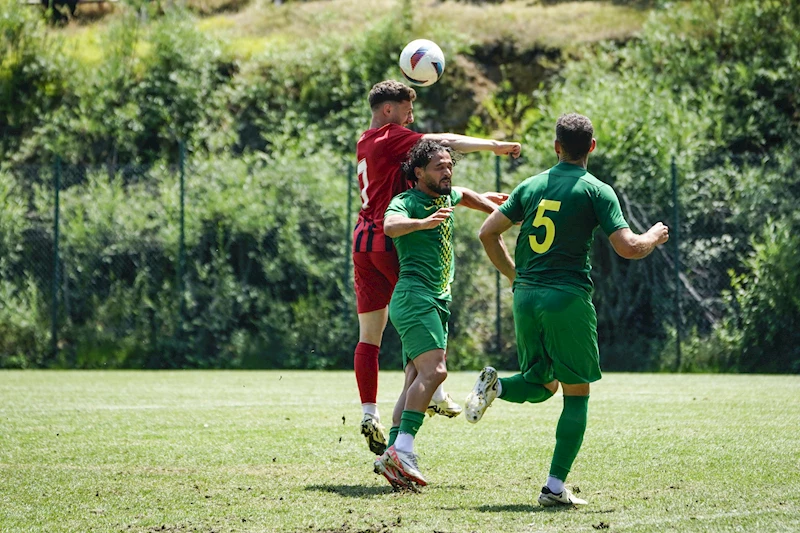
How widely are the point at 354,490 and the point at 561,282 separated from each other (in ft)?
5.07

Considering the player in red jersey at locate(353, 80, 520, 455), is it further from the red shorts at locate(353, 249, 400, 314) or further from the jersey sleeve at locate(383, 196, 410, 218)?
the jersey sleeve at locate(383, 196, 410, 218)

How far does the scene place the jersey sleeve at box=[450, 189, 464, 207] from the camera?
608cm

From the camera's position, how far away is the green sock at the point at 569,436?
503 cm

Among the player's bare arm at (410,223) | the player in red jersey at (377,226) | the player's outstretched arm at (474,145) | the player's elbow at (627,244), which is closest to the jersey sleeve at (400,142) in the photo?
the player in red jersey at (377,226)

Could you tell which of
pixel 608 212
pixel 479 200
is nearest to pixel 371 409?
pixel 479 200

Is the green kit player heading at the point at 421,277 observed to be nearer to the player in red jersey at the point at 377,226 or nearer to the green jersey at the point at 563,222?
the player in red jersey at the point at 377,226

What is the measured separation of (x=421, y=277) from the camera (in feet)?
19.0

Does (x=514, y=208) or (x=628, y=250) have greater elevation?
(x=514, y=208)

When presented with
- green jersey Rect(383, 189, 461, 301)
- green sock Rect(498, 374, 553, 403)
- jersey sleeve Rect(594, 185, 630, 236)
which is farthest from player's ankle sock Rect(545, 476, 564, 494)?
green jersey Rect(383, 189, 461, 301)

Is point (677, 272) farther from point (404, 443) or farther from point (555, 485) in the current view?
point (555, 485)

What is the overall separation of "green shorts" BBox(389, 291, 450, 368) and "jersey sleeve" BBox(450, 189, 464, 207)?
2.11ft

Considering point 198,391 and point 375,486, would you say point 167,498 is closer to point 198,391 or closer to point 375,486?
point 375,486

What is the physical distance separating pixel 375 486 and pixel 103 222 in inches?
502

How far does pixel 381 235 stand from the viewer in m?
6.28
